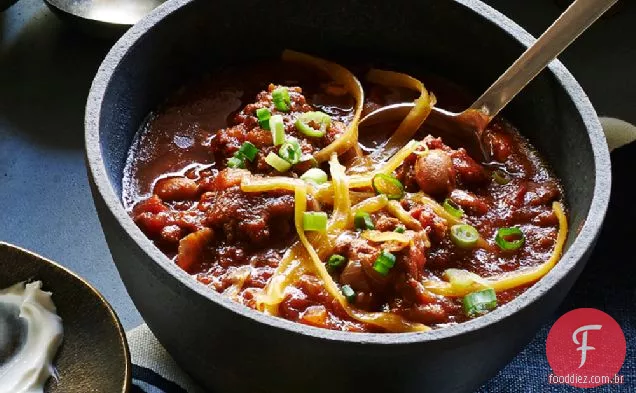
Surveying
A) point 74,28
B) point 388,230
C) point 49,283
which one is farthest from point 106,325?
point 74,28

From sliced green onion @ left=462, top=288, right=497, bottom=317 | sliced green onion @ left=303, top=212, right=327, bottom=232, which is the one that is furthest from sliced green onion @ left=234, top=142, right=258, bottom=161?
sliced green onion @ left=462, top=288, right=497, bottom=317

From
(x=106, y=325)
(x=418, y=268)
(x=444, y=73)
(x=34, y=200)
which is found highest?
(x=444, y=73)

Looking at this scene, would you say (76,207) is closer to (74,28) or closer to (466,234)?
(74,28)

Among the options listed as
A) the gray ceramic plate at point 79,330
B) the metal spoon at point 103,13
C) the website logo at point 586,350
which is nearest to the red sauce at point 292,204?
the gray ceramic plate at point 79,330

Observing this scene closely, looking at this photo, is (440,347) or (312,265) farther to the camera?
(312,265)

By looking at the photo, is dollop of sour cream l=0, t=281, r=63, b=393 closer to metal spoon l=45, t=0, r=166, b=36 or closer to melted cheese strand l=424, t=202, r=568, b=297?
melted cheese strand l=424, t=202, r=568, b=297

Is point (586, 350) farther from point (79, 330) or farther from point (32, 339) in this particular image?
point (32, 339)
